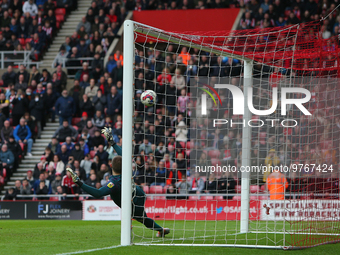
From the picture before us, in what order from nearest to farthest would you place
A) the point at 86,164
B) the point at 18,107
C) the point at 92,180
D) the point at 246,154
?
the point at 246,154, the point at 92,180, the point at 86,164, the point at 18,107

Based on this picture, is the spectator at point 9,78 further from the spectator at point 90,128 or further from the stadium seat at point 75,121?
the spectator at point 90,128

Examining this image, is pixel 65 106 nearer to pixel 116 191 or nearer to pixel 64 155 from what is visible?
pixel 64 155

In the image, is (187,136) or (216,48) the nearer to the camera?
(216,48)

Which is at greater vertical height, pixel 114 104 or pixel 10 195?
pixel 114 104

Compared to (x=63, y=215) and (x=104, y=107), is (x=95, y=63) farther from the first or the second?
(x=63, y=215)

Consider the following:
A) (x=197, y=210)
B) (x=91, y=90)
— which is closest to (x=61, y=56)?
(x=91, y=90)

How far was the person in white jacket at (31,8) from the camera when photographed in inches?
1003

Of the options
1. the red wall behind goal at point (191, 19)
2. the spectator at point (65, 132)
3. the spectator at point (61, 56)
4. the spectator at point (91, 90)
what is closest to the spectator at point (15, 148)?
the spectator at point (65, 132)

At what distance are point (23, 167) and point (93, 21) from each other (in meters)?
7.46

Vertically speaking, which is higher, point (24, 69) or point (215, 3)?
point (215, 3)

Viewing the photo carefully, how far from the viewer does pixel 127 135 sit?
8234 millimetres

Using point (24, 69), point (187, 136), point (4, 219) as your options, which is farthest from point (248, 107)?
point (24, 69)

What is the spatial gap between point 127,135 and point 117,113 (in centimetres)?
1149

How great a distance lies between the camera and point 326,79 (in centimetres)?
1023
